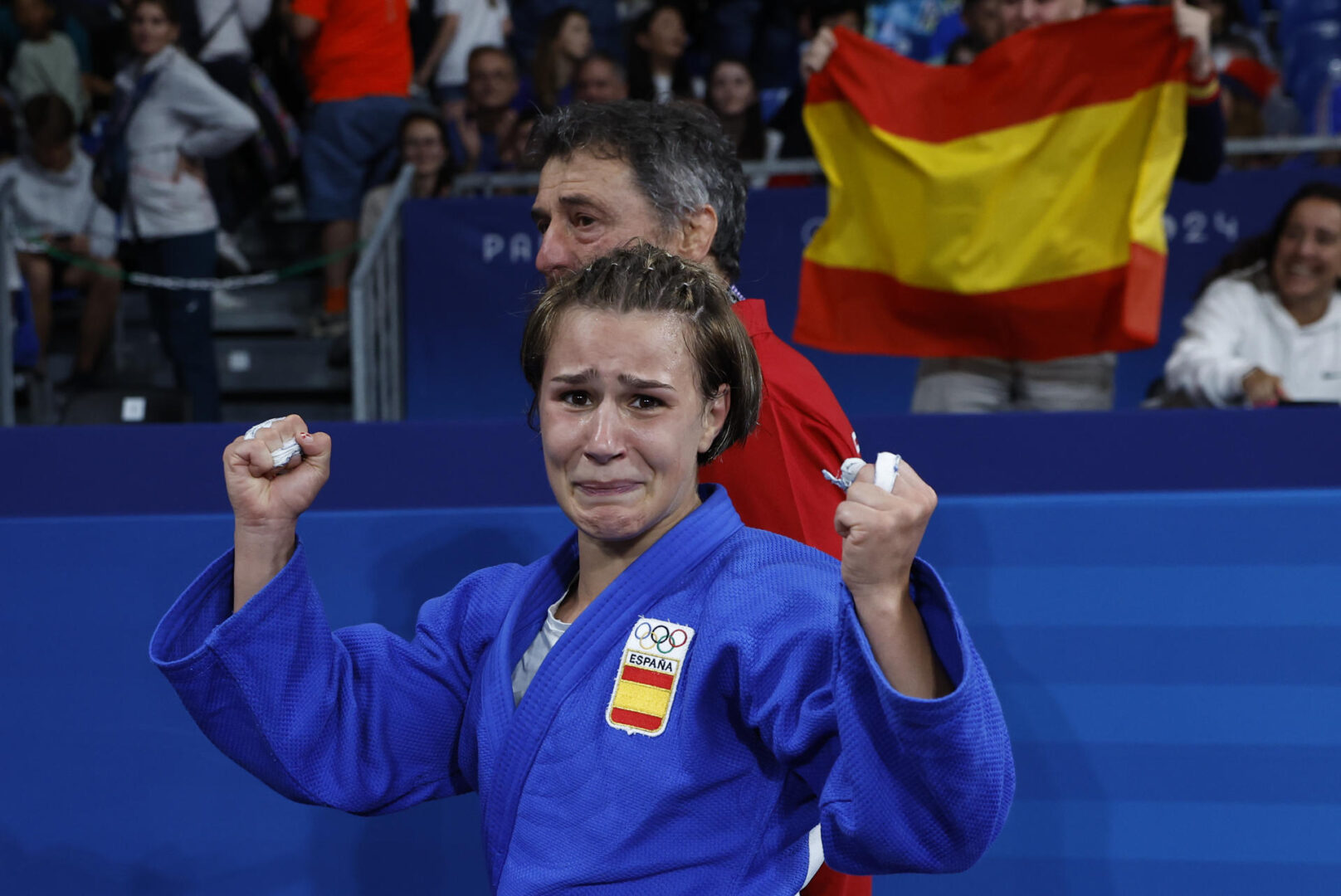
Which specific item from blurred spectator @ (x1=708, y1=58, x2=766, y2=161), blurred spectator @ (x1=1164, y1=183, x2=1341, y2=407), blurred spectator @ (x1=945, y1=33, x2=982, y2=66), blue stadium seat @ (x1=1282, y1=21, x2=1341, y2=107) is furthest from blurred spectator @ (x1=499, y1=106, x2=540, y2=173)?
blue stadium seat @ (x1=1282, y1=21, x2=1341, y2=107)

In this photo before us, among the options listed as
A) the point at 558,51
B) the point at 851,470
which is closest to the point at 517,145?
the point at 558,51

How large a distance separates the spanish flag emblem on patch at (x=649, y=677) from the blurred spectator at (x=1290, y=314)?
95.3 inches

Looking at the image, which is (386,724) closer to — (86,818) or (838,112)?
(86,818)

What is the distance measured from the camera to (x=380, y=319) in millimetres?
4746

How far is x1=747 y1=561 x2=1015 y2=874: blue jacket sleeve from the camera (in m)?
1.05

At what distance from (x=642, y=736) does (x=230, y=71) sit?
465cm

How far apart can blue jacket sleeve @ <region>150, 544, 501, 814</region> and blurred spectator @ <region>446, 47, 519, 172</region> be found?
4465 millimetres

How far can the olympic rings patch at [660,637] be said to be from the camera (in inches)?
52.4

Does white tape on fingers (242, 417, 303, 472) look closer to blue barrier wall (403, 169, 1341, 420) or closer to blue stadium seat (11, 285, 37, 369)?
blue barrier wall (403, 169, 1341, 420)

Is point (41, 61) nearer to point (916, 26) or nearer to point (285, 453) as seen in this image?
point (916, 26)

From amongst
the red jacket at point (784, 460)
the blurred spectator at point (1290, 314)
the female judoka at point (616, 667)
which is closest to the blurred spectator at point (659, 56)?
the blurred spectator at point (1290, 314)

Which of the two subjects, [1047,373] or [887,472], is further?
[1047,373]

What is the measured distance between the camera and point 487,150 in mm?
5820

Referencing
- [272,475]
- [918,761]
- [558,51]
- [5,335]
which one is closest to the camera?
[918,761]
